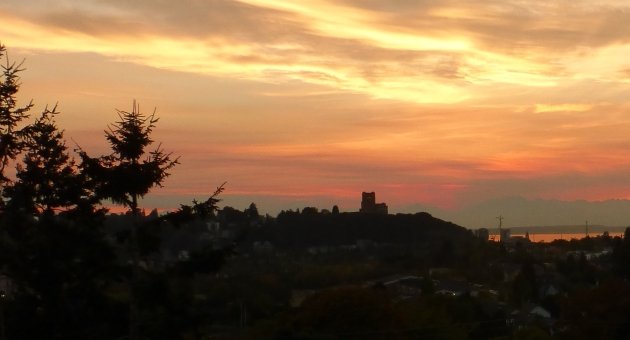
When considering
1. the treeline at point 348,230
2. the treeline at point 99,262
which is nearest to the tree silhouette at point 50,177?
the treeline at point 99,262

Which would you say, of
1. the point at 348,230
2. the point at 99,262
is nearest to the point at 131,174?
the point at 99,262

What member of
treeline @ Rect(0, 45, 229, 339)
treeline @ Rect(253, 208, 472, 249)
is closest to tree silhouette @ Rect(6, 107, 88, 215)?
treeline @ Rect(0, 45, 229, 339)

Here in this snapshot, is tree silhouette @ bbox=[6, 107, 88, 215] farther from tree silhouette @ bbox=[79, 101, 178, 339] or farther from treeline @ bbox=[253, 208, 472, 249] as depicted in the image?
treeline @ bbox=[253, 208, 472, 249]

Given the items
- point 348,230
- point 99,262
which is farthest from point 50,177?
point 348,230

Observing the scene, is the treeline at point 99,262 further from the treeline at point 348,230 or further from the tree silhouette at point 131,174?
the treeline at point 348,230

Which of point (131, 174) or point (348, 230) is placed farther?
point (348, 230)

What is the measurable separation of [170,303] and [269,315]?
1185 inches

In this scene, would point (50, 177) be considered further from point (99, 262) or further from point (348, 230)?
point (348, 230)

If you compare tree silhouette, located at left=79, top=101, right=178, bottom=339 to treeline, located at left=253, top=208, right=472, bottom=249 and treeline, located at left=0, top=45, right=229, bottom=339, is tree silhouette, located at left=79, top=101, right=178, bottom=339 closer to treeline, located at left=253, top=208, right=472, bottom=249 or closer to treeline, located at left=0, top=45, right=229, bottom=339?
treeline, located at left=0, top=45, right=229, bottom=339

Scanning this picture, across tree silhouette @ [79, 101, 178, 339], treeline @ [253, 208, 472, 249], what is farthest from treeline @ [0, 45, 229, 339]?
treeline @ [253, 208, 472, 249]

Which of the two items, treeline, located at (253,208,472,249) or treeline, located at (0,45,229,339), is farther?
treeline, located at (253,208,472,249)

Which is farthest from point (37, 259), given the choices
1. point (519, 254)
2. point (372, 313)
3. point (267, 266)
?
point (519, 254)

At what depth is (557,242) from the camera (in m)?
185

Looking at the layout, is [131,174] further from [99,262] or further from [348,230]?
[348,230]
